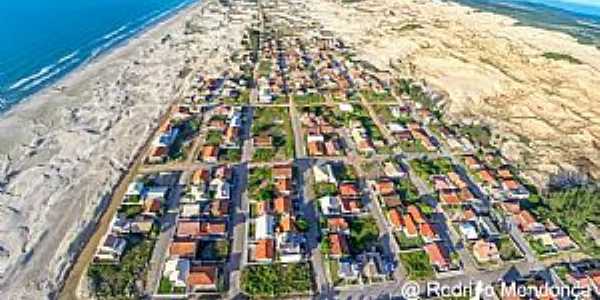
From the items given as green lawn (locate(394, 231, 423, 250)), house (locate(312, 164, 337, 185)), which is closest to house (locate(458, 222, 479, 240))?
green lawn (locate(394, 231, 423, 250))

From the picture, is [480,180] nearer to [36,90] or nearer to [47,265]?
[47,265]

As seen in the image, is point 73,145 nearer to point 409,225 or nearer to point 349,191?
point 349,191

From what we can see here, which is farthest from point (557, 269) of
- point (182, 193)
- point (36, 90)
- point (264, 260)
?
point (36, 90)

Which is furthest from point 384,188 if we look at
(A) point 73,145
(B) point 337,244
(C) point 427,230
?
(A) point 73,145

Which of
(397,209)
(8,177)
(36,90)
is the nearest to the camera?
(397,209)

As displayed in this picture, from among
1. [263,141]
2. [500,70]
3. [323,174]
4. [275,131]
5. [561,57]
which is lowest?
[323,174]

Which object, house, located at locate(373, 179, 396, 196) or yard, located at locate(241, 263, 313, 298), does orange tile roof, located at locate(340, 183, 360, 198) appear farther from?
yard, located at locate(241, 263, 313, 298)

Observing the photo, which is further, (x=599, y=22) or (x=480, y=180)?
(x=599, y=22)
